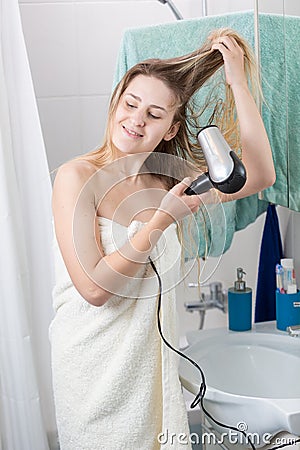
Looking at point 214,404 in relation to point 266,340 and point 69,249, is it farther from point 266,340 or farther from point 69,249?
point 69,249

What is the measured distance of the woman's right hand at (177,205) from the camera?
1219mm

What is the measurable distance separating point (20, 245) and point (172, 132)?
46cm

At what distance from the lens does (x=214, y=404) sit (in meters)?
1.38

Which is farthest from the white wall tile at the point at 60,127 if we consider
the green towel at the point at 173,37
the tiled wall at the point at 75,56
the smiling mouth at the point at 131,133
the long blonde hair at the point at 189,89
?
the smiling mouth at the point at 131,133

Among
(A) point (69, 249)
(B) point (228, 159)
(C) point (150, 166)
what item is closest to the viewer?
(B) point (228, 159)

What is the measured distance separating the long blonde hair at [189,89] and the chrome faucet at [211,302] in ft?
1.89

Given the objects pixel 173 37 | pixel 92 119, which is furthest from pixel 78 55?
pixel 173 37

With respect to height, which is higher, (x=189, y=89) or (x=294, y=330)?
(x=189, y=89)

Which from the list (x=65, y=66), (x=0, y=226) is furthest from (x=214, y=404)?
(x=65, y=66)

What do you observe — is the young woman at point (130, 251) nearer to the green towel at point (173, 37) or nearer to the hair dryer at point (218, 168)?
the hair dryer at point (218, 168)

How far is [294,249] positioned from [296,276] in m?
0.09

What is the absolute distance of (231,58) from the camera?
4.60ft

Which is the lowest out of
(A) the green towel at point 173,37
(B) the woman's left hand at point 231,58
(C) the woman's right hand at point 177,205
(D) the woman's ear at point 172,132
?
(C) the woman's right hand at point 177,205

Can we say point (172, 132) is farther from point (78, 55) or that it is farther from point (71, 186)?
point (78, 55)
